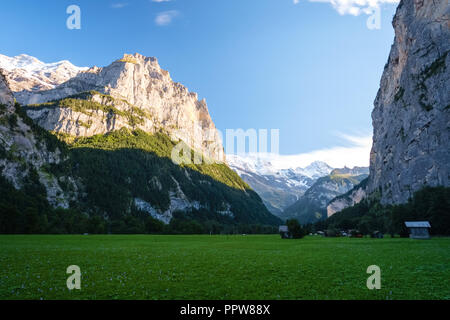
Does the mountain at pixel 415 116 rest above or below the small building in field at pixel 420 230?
above

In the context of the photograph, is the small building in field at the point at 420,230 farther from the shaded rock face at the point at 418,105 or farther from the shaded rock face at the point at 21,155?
the shaded rock face at the point at 21,155

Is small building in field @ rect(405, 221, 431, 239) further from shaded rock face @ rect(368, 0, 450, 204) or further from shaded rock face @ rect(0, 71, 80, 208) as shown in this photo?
shaded rock face @ rect(0, 71, 80, 208)

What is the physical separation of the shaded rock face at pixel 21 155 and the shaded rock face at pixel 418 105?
19585cm

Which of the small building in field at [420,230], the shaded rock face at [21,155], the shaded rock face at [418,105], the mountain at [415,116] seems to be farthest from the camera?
the shaded rock face at [21,155]

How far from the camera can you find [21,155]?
164 metres

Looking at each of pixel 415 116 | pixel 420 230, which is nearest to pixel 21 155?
pixel 420 230

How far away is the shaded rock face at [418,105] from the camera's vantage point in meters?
129

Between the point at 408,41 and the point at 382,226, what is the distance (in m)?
117

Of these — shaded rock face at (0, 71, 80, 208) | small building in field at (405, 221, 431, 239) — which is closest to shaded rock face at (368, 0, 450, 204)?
small building in field at (405, 221, 431, 239)

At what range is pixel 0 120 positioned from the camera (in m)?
160

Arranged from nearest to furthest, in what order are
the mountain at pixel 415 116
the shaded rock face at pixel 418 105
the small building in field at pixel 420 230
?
the small building in field at pixel 420 230
the mountain at pixel 415 116
the shaded rock face at pixel 418 105

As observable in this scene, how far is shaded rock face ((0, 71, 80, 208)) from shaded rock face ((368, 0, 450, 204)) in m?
196

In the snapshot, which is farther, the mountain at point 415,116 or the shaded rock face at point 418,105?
the shaded rock face at point 418,105

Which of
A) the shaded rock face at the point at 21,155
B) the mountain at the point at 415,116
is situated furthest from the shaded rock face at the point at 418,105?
the shaded rock face at the point at 21,155
